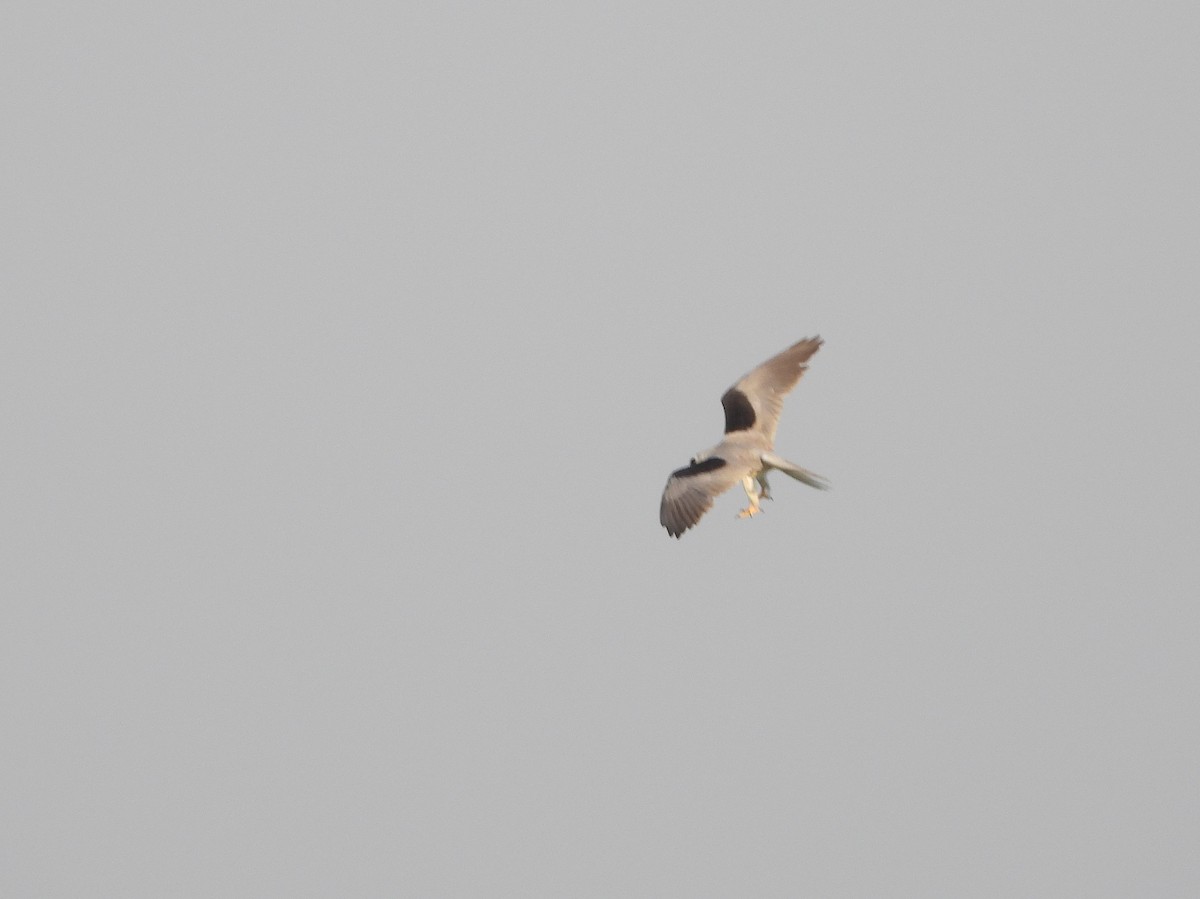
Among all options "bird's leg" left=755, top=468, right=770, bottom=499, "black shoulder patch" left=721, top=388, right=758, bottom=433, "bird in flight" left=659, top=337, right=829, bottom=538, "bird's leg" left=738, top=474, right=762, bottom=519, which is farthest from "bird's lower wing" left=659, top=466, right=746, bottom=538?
"black shoulder patch" left=721, top=388, right=758, bottom=433

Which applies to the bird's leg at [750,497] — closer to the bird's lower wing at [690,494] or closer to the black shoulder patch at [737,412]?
the bird's lower wing at [690,494]

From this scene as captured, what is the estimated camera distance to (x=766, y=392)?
125 feet

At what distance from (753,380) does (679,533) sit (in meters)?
5.66

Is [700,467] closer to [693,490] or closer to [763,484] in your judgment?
[693,490]

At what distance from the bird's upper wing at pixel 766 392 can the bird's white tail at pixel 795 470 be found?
117 cm

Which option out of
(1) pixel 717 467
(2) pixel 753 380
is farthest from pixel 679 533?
(2) pixel 753 380

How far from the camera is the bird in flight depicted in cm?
3375

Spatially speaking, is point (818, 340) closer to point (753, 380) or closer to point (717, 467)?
point (753, 380)

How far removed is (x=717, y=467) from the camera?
115ft

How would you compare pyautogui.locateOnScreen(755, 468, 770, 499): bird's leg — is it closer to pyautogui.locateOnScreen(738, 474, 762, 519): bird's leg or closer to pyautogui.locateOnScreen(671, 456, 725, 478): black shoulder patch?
pyautogui.locateOnScreen(738, 474, 762, 519): bird's leg

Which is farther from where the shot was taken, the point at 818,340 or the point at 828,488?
the point at 818,340

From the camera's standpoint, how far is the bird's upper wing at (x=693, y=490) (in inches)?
1315

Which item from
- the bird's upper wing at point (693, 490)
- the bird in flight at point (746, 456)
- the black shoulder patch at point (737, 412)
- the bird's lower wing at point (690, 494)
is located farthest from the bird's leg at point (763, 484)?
the black shoulder patch at point (737, 412)

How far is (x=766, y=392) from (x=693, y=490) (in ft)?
14.4
